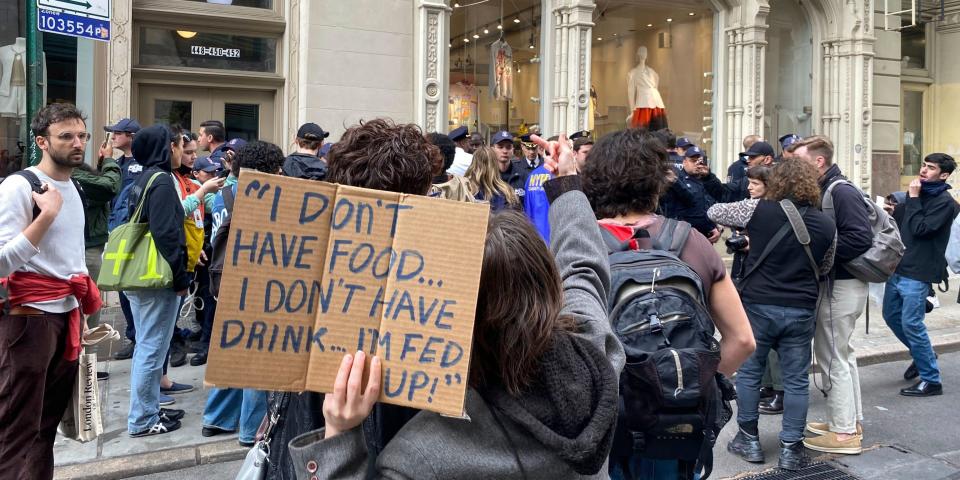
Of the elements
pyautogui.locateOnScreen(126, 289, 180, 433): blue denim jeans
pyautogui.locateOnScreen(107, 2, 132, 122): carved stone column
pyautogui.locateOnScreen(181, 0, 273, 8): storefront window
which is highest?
pyautogui.locateOnScreen(181, 0, 273, 8): storefront window

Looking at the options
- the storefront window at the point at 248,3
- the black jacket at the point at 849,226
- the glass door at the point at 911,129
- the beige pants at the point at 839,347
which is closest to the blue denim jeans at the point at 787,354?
the beige pants at the point at 839,347

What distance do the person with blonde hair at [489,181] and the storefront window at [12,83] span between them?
595cm

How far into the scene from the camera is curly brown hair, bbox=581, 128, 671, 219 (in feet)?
10.2

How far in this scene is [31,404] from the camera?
381 centimetres

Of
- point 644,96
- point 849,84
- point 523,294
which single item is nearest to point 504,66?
point 644,96

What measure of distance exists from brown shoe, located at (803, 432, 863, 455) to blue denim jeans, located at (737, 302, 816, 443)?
1.47 feet

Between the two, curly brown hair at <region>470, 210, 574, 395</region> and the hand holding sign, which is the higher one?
curly brown hair at <region>470, 210, 574, 395</region>

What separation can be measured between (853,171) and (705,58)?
374 cm

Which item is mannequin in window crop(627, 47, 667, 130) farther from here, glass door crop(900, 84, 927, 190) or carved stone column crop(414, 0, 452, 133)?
glass door crop(900, 84, 927, 190)

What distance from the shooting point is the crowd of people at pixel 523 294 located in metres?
1.73

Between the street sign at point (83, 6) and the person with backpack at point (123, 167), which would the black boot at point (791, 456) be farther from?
the street sign at point (83, 6)

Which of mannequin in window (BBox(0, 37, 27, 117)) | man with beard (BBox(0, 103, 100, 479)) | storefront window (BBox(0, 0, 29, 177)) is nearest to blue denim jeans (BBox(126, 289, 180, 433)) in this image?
man with beard (BBox(0, 103, 100, 479))

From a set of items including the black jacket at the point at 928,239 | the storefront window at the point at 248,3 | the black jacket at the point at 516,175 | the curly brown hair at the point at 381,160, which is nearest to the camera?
the curly brown hair at the point at 381,160

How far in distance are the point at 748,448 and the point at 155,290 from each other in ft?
14.4
